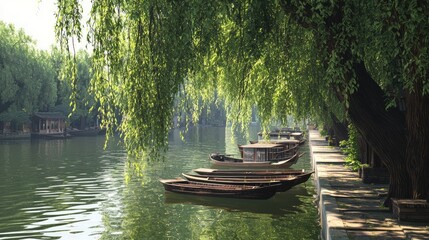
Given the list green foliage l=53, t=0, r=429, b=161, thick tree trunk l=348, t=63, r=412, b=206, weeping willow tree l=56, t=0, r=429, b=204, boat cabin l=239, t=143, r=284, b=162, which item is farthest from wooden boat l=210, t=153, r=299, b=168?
thick tree trunk l=348, t=63, r=412, b=206

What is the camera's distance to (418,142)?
30.9ft

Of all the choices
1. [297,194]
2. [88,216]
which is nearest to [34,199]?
[88,216]

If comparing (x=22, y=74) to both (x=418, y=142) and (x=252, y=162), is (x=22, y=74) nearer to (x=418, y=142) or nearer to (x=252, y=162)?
(x=252, y=162)

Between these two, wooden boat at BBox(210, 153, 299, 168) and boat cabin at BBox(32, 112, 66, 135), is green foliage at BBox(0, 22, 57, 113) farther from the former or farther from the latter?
wooden boat at BBox(210, 153, 299, 168)

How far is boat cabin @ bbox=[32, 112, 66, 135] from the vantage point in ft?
195

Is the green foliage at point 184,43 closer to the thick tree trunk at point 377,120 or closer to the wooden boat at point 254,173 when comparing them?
A: the thick tree trunk at point 377,120

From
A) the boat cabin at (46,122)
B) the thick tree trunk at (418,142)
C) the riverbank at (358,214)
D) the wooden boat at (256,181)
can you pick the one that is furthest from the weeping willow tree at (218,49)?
the boat cabin at (46,122)

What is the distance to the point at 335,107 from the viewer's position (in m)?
18.6

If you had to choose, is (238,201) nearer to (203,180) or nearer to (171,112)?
(203,180)

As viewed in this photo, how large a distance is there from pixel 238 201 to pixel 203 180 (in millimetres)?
2016

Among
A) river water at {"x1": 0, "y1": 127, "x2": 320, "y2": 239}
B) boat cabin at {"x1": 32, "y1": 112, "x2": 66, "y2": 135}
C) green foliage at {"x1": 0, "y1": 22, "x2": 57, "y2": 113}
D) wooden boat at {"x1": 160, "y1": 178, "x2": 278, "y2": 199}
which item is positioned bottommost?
river water at {"x1": 0, "y1": 127, "x2": 320, "y2": 239}

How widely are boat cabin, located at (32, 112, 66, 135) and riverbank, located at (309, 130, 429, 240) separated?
4996 centimetres

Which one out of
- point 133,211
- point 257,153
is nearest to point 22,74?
point 257,153

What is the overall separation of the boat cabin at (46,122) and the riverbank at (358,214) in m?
50.0
